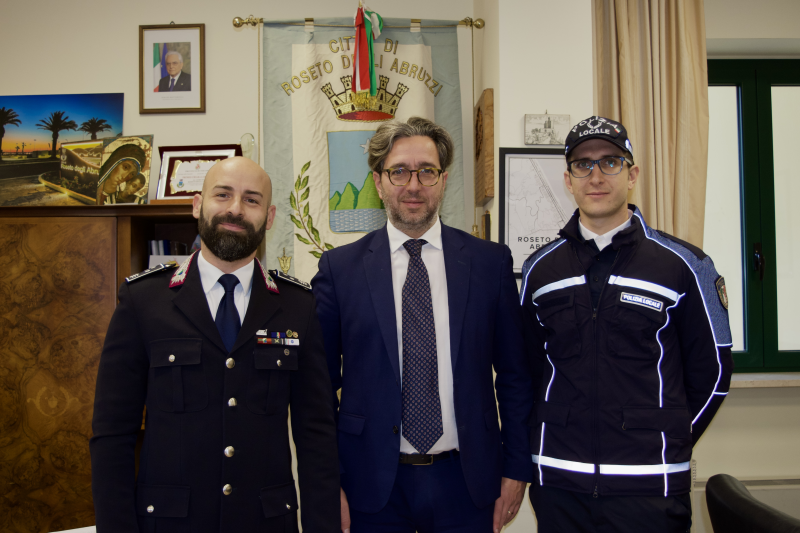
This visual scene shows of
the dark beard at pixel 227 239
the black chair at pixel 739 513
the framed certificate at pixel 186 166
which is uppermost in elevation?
the framed certificate at pixel 186 166

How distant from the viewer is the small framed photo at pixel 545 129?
2.36 metres

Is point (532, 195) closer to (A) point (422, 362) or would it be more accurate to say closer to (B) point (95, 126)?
(A) point (422, 362)

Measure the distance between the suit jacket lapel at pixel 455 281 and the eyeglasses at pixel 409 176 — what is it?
0.52 ft

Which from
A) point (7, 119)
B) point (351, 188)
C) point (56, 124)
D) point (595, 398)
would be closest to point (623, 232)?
point (595, 398)

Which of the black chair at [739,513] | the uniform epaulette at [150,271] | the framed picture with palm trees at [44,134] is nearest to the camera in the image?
the black chair at [739,513]

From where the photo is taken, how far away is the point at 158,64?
2953 millimetres

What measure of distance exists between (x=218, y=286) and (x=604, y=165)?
1112 millimetres

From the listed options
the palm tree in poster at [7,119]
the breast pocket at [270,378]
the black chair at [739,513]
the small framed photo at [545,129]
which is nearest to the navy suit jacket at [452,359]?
the breast pocket at [270,378]

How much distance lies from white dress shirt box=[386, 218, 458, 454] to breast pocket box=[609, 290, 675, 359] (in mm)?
452

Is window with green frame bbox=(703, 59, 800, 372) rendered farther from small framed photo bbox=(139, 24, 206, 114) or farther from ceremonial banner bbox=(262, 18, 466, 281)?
small framed photo bbox=(139, 24, 206, 114)

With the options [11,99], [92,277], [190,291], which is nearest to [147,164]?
[92,277]

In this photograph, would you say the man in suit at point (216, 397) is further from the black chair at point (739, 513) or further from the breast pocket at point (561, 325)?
the black chair at point (739, 513)

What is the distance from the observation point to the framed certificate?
9.00ft

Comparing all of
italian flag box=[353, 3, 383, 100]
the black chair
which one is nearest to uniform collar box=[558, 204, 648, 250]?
the black chair
